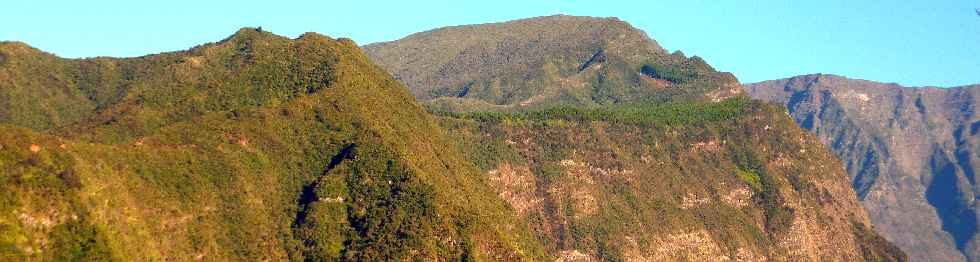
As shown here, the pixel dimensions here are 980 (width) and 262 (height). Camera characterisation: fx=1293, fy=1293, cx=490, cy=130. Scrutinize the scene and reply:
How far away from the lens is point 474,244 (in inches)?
7707

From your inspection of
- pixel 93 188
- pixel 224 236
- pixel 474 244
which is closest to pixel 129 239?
pixel 93 188

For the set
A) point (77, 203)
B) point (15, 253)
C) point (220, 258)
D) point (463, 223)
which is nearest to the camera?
point (15, 253)

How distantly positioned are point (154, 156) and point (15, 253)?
42.3 m

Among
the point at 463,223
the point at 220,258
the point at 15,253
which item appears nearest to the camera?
the point at 15,253

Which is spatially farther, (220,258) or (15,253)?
(220,258)

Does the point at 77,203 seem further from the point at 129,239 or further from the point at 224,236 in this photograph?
the point at 224,236

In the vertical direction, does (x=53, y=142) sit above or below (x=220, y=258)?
above

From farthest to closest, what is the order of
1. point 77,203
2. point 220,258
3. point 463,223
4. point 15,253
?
point 463,223, point 220,258, point 77,203, point 15,253

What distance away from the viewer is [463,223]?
199 meters

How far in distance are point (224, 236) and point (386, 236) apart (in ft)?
78.3

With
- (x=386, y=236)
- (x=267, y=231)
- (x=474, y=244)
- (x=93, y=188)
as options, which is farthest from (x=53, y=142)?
(x=474, y=244)

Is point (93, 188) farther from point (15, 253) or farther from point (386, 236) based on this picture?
point (386, 236)

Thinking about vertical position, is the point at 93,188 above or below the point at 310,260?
above

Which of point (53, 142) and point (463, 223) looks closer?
point (53, 142)
